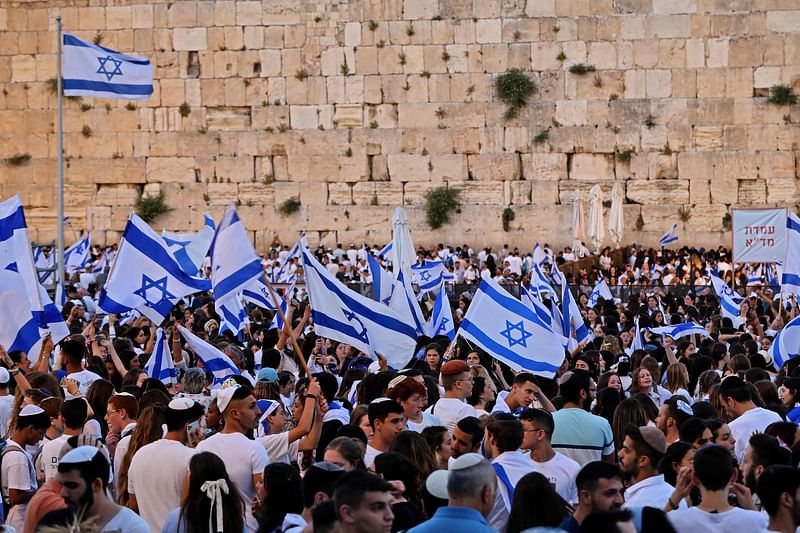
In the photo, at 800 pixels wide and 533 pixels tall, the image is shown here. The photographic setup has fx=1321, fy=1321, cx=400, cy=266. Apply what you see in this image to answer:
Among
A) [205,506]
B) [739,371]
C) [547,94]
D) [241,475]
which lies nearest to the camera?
[205,506]

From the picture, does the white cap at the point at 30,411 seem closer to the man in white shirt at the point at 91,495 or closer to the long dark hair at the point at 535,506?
the man in white shirt at the point at 91,495

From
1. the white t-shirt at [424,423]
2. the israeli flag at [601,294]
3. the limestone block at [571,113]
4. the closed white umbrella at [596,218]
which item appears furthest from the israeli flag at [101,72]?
the white t-shirt at [424,423]

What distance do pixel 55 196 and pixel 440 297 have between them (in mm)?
18377

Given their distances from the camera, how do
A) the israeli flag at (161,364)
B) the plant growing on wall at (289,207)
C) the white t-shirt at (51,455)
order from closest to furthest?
the white t-shirt at (51,455)
the israeli flag at (161,364)
the plant growing on wall at (289,207)

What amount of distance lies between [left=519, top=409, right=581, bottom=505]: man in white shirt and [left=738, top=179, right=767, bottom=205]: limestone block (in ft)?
73.4

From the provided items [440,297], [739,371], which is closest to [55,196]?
[440,297]

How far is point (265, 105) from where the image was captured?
2931 centimetres

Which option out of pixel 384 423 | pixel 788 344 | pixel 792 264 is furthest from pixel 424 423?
pixel 792 264

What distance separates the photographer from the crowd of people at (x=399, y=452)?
5020 mm

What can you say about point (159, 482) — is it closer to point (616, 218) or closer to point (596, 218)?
point (596, 218)

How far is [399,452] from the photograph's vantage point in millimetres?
5973

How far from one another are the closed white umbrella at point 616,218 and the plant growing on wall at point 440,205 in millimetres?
Result: 3395

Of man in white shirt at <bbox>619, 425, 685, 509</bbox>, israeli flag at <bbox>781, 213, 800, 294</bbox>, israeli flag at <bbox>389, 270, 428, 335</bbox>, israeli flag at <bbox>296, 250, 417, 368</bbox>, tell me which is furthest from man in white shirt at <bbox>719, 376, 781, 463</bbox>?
israeli flag at <bbox>781, 213, 800, 294</bbox>

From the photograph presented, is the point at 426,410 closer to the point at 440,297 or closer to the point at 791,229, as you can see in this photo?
the point at 440,297
